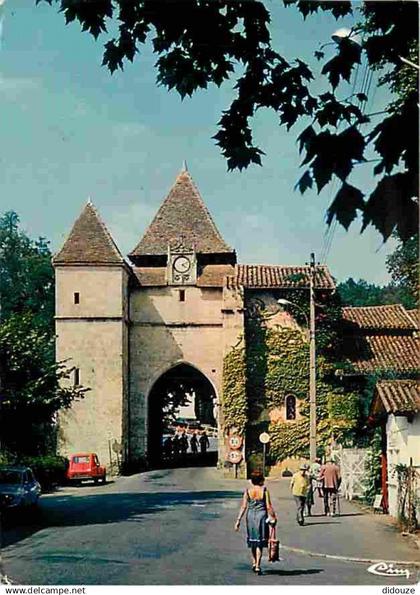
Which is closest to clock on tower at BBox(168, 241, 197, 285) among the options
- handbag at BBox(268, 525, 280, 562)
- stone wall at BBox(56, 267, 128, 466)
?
stone wall at BBox(56, 267, 128, 466)

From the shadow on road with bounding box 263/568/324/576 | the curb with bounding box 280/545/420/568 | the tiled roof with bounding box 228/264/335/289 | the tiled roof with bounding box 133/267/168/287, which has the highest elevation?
the tiled roof with bounding box 133/267/168/287

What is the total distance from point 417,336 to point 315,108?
1.42 metres

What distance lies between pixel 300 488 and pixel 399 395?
3.69ft

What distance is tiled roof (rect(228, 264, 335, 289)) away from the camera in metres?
5.62

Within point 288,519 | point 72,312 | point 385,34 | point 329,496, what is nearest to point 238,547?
point 288,519

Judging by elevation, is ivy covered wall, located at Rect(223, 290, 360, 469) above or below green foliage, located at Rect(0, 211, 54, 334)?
below

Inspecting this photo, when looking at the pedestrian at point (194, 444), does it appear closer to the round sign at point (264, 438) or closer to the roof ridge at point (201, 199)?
the round sign at point (264, 438)

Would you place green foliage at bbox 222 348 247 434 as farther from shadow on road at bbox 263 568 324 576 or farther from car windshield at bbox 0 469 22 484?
shadow on road at bbox 263 568 324 576

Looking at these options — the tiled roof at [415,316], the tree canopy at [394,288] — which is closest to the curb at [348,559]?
the tiled roof at [415,316]

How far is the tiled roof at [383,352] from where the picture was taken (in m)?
5.33

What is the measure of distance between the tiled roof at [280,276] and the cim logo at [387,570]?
1.63 meters

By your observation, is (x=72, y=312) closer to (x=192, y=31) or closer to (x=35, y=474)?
(x=35, y=474)

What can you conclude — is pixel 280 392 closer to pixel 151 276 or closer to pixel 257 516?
pixel 257 516

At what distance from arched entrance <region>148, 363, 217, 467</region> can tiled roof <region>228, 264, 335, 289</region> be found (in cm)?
104
